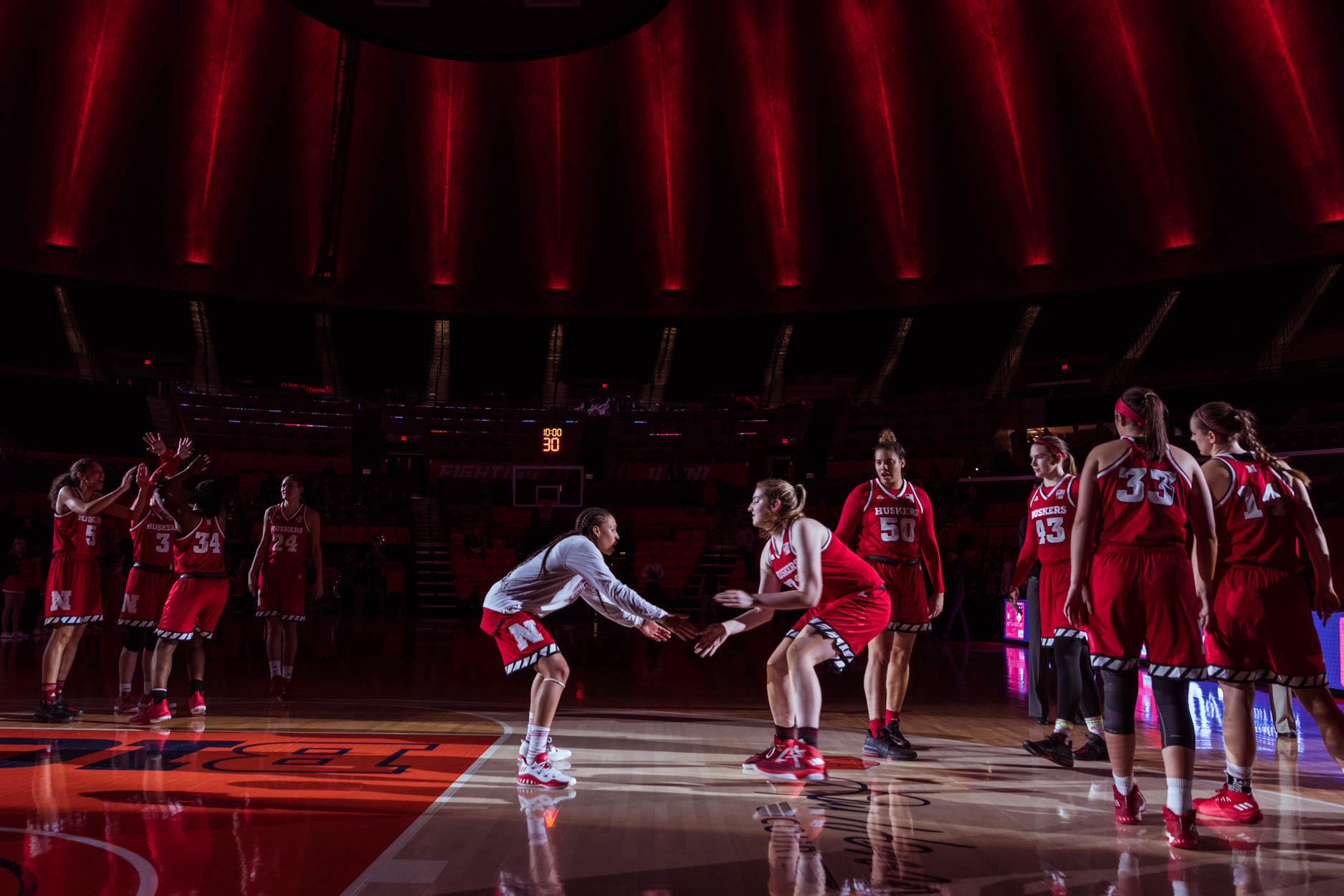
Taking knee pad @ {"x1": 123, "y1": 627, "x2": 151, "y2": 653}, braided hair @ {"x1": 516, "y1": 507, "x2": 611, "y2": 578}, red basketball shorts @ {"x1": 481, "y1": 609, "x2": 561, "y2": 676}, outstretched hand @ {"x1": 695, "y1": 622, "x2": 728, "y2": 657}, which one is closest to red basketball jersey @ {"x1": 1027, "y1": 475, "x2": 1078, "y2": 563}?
outstretched hand @ {"x1": 695, "y1": 622, "x2": 728, "y2": 657}

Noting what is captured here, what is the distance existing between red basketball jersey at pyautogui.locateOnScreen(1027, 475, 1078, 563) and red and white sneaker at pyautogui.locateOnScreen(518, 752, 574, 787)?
3.25 meters

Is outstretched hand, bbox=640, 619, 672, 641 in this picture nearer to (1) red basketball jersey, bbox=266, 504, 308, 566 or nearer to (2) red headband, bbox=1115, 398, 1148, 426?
(2) red headband, bbox=1115, 398, 1148, 426

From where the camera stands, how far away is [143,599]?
21.9 feet

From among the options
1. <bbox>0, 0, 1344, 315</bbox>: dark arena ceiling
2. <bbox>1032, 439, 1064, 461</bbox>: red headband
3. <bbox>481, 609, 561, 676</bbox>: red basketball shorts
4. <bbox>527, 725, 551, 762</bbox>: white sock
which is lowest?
<bbox>527, 725, 551, 762</bbox>: white sock

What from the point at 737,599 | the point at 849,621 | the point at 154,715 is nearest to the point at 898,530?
the point at 849,621

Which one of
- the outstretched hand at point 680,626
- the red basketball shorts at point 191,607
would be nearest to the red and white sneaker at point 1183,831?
the outstretched hand at point 680,626

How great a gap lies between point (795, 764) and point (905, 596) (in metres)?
1.27

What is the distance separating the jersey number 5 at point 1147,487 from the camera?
3590 millimetres

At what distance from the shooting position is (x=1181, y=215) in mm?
23094

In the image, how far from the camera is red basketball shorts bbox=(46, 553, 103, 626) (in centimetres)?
642

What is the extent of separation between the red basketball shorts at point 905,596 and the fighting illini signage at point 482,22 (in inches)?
382

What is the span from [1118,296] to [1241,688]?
23.7 metres

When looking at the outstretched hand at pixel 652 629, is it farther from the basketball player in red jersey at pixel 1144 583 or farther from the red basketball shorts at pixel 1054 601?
the red basketball shorts at pixel 1054 601

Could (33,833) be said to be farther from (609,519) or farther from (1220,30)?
(1220,30)
